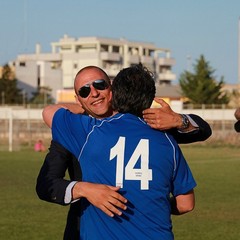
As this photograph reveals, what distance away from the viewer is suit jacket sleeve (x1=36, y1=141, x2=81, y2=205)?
165 inches

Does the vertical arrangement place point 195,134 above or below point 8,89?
below

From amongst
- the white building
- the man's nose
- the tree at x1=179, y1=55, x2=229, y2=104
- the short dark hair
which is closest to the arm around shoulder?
the short dark hair

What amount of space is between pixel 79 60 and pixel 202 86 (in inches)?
1924

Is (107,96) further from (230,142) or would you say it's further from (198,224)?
(230,142)

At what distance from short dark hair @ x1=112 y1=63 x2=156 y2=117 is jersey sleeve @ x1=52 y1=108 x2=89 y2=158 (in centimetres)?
23

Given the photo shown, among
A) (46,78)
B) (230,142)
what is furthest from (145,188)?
(46,78)

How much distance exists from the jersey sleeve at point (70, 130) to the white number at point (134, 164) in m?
0.23

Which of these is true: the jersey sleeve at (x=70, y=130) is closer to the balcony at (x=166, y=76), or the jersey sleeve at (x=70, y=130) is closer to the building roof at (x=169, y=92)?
the building roof at (x=169, y=92)

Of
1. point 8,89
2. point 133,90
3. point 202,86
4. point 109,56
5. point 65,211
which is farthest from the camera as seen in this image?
point 109,56

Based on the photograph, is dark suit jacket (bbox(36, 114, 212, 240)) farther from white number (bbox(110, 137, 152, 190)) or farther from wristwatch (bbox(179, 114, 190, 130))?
white number (bbox(110, 137, 152, 190))

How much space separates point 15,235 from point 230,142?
37.2 meters

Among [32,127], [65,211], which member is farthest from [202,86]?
[65,211]

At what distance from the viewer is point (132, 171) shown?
4062 millimetres

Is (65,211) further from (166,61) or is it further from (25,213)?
(166,61)
